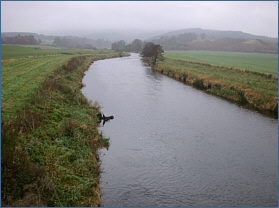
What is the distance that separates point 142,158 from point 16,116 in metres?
5.70

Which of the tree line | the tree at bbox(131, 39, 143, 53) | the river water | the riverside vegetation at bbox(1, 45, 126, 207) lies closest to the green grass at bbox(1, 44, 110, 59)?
the tree line

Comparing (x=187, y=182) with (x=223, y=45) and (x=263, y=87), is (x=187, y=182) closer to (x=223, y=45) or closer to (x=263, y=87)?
(x=263, y=87)

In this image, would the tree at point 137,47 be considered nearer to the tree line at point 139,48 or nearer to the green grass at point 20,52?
the tree line at point 139,48

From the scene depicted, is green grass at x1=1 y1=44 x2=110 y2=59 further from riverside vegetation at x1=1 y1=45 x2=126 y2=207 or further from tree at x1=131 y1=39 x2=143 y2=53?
tree at x1=131 y1=39 x2=143 y2=53

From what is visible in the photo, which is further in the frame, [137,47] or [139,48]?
[137,47]

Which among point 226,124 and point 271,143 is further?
point 226,124

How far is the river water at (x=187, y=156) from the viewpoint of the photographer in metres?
8.89

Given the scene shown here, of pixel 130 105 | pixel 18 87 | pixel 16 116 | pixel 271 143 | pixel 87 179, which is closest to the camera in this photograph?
pixel 87 179

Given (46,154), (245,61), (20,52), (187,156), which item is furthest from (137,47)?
(46,154)

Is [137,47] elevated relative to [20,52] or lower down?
elevated

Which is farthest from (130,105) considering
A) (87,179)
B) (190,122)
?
(87,179)

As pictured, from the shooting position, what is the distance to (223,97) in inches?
999

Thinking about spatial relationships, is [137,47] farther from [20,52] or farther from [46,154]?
[46,154]

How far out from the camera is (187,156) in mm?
11898
